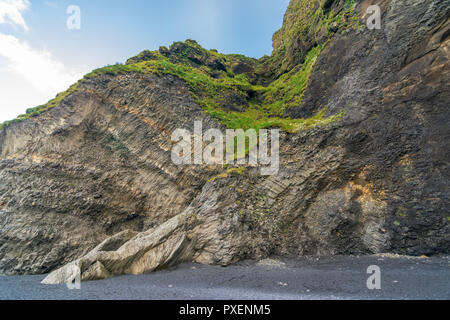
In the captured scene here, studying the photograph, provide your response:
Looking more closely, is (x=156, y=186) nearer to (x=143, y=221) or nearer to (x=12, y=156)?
(x=143, y=221)

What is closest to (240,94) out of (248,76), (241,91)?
(241,91)

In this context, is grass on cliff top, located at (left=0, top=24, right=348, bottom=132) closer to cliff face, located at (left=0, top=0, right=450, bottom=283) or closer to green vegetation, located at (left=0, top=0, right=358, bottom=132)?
green vegetation, located at (left=0, top=0, right=358, bottom=132)

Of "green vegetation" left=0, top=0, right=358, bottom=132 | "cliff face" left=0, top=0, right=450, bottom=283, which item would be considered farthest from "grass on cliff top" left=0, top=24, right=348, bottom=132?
"cliff face" left=0, top=0, right=450, bottom=283

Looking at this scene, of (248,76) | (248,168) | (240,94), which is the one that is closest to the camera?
(248,168)

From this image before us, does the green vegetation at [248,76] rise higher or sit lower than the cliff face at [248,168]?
higher

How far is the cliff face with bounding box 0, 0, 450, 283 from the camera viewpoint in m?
8.89

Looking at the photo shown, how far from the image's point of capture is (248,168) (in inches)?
462

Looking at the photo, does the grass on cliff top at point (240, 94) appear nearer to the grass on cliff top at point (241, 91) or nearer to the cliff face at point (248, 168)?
the grass on cliff top at point (241, 91)

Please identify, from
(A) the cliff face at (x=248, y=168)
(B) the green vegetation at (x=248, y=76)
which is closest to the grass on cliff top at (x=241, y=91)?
(B) the green vegetation at (x=248, y=76)

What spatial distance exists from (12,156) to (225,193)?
15685 millimetres

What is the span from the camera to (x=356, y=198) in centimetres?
980

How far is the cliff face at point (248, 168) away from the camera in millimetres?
8891

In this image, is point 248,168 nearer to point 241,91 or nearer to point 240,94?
A: point 240,94

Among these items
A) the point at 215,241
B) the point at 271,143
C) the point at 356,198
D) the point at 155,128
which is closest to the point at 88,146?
the point at 155,128
